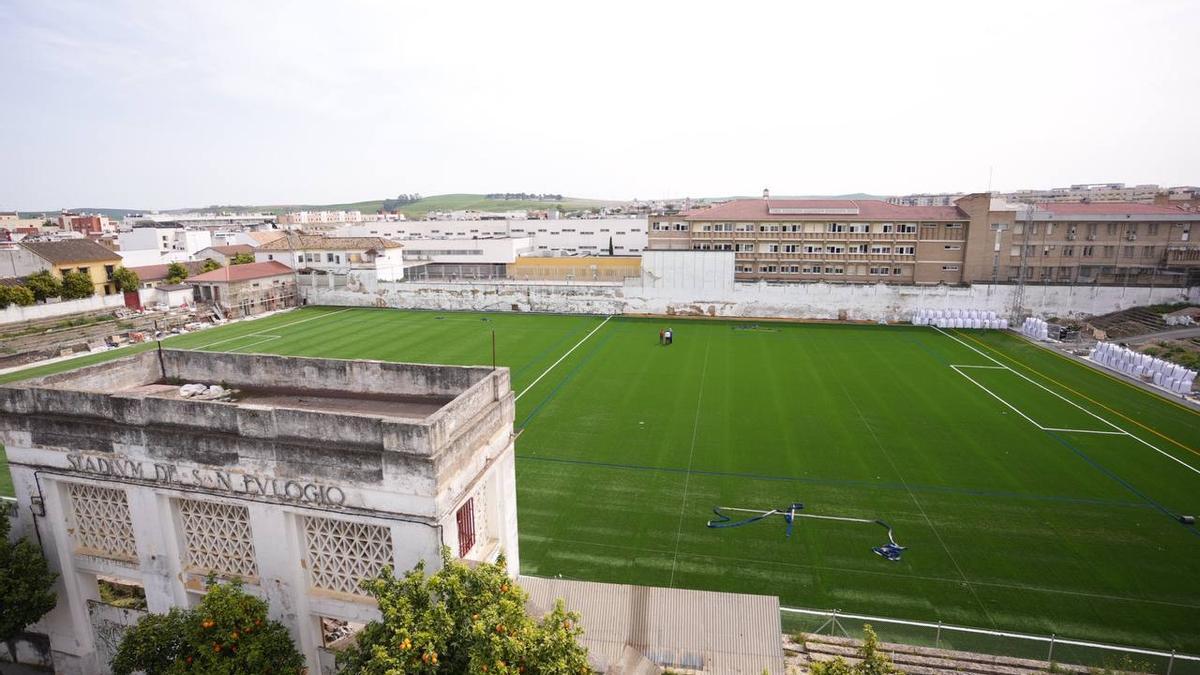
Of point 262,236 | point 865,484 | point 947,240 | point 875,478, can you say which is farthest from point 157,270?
point 947,240

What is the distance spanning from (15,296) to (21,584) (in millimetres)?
44869

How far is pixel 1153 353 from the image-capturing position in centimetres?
3581

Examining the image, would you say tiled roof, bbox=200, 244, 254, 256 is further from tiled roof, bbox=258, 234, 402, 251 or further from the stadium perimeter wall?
the stadium perimeter wall

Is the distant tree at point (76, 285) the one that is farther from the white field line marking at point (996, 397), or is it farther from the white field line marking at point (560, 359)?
the white field line marking at point (996, 397)

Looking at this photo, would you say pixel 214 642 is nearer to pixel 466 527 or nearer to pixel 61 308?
pixel 466 527

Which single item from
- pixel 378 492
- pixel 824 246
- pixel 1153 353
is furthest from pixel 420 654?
pixel 824 246

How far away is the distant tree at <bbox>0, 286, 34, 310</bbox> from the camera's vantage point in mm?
44094

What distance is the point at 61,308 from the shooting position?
48406mm

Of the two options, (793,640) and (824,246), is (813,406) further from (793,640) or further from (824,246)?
(824,246)

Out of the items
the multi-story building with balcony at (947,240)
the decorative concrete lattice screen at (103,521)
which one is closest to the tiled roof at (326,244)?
the multi-story building with balcony at (947,240)

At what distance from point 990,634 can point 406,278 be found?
6012cm

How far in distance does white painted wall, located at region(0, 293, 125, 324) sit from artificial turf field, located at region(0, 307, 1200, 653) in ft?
83.8

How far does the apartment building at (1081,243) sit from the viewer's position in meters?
48.6

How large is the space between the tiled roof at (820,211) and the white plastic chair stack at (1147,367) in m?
20.6
